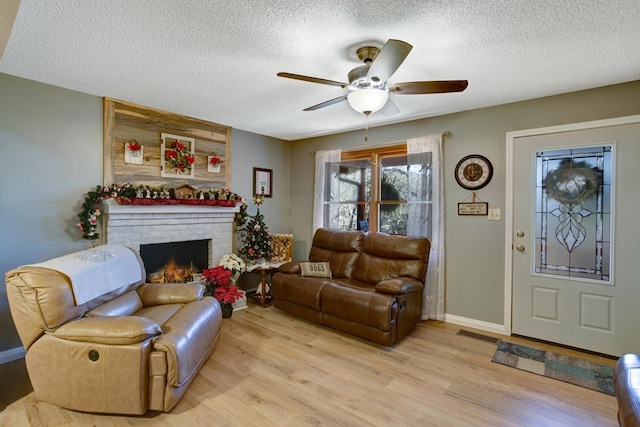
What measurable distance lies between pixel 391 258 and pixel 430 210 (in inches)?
30.4

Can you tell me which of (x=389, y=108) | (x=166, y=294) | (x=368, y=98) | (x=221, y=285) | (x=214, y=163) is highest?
(x=389, y=108)

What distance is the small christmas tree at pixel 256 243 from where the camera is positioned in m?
4.20

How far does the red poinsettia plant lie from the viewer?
3.55 meters

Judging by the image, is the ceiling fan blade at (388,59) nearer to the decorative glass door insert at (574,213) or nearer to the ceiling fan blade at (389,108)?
the ceiling fan blade at (389,108)

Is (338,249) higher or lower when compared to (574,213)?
lower

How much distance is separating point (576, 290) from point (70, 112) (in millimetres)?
5166

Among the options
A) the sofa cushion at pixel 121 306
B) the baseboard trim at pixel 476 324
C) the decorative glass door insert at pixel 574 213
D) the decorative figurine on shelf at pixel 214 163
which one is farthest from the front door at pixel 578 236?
the sofa cushion at pixel 121 306

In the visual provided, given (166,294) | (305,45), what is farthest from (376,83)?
(166,294)

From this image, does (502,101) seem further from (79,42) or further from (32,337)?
(32,337)

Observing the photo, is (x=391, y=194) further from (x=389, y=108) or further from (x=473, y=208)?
(x=389, y=108)

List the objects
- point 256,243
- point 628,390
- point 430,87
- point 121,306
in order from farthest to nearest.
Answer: point 256,243 < point 121,306 < point 430,87 < point 628,390

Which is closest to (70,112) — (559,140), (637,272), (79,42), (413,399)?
(79,42)

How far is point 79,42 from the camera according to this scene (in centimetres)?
208

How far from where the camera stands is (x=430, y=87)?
2070mm
